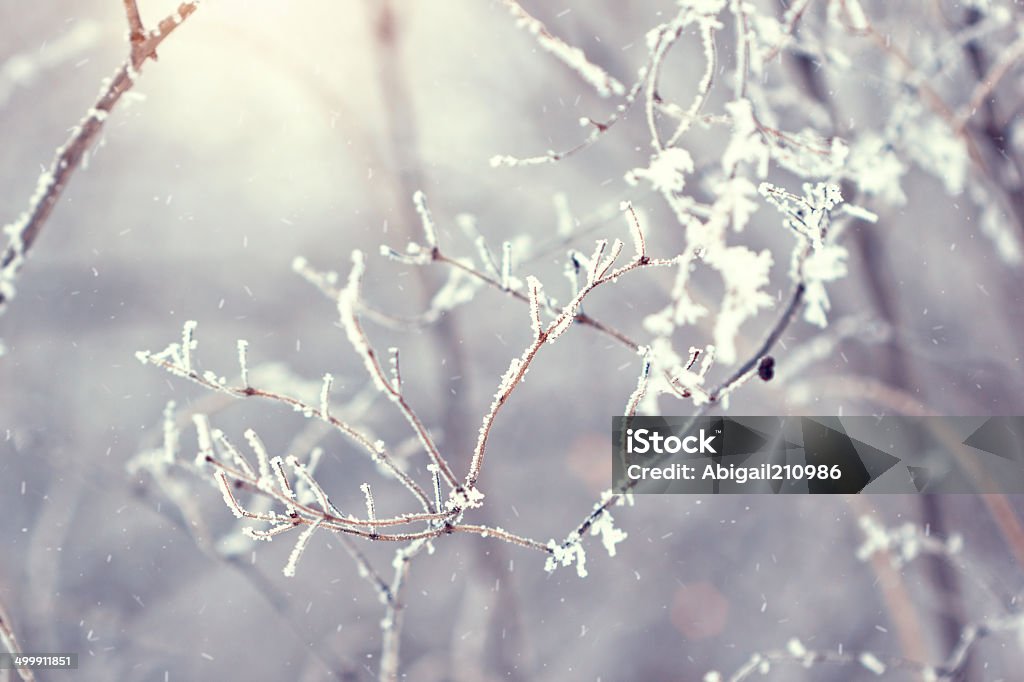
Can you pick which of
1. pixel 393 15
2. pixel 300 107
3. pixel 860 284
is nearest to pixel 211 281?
pixel 300 107

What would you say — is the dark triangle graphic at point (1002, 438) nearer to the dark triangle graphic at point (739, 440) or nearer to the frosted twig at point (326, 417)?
the dark triangle graphic at point (739, 440)

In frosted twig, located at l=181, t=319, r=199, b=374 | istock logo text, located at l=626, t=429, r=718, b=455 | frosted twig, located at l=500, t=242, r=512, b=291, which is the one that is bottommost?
frosted twig, located at l=181, t=319, r=199, b=374

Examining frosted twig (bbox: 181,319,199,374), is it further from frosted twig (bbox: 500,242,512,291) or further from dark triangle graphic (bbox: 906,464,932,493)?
dark triangle graphic (bbox: 906,464,932,493)

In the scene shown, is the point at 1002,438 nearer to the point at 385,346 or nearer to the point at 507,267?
the point at 507,267

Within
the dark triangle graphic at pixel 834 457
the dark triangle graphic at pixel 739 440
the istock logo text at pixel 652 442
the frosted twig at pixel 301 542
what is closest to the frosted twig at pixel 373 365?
the frosted twig at pixel 301 542
